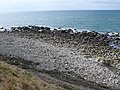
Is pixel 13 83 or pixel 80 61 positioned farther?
pixel 80 61

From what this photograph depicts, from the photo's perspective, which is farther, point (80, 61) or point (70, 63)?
point (80, 61)

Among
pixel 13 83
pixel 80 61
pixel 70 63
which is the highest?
pixel 13 83

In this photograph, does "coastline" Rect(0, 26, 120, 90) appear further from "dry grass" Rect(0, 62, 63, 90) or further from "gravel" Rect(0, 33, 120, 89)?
"dry grass" Rect(0, 62, 63, 90)

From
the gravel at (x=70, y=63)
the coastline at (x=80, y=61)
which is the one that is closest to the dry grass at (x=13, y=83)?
the coastline at (x=80, y=61)

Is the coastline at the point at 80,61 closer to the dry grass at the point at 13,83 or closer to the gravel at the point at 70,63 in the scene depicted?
the gravel at the point at 70,63

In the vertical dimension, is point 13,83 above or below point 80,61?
above

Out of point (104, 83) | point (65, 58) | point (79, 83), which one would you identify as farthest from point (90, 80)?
point (65, 58)

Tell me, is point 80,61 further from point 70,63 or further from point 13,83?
point 13,83

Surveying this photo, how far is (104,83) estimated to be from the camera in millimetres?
23453

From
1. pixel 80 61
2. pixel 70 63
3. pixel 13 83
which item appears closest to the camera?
pixel 13 83

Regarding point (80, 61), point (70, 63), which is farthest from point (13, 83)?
point (80, 61)

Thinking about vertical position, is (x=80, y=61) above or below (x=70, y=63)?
below

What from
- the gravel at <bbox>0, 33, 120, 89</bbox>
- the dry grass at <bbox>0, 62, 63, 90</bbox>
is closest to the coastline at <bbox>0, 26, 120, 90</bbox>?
the gravel at <bbox>0, 33, 120, 89</bbox>

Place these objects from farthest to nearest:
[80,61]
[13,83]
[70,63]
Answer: [80,61] → [70,63] → [13,83]
